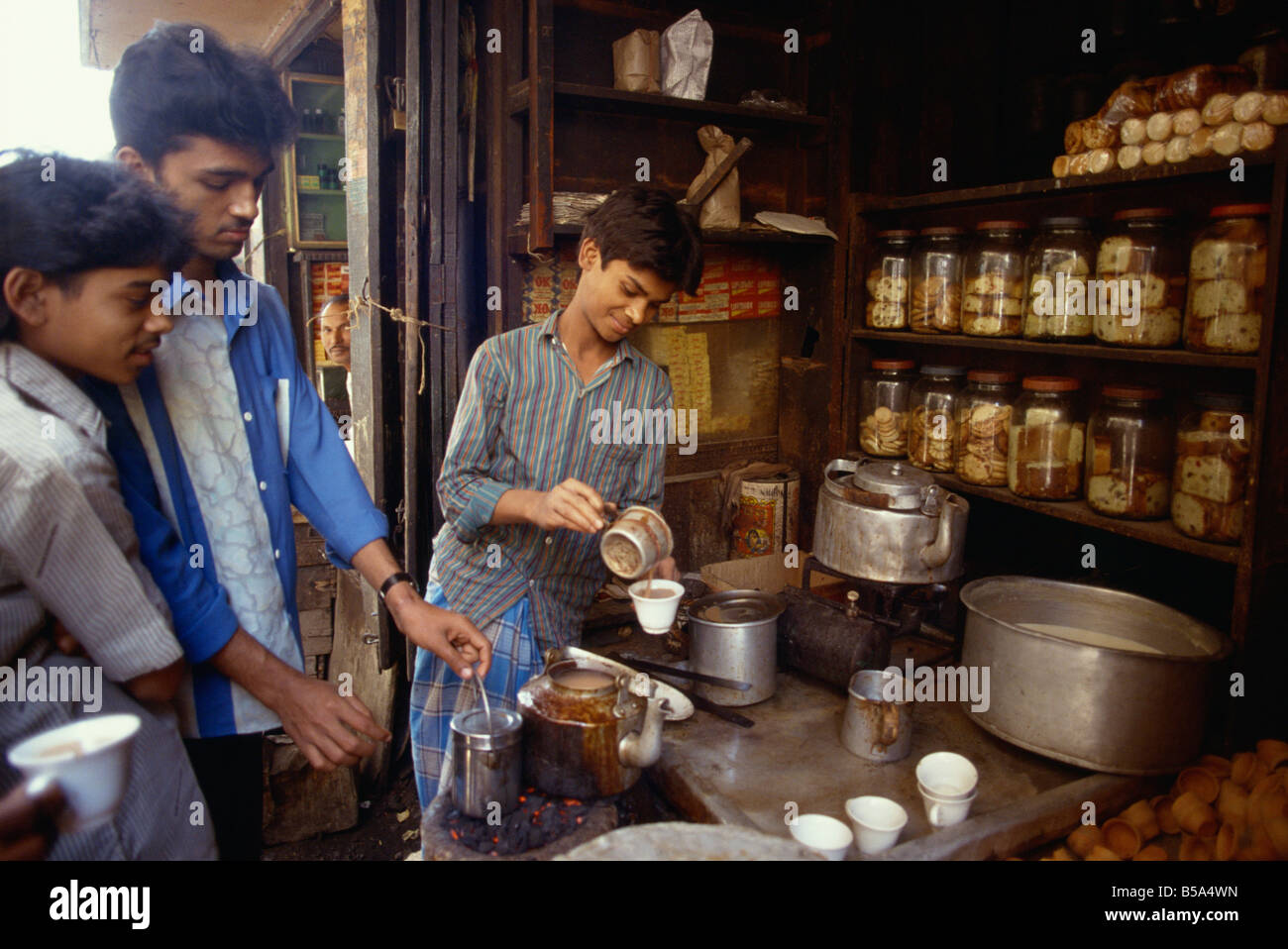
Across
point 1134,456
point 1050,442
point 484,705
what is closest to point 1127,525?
point 1134,456

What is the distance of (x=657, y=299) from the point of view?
2445 mm

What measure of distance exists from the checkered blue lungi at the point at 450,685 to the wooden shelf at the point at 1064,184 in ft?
6.81

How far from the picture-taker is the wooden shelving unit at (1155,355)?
85.5 inches

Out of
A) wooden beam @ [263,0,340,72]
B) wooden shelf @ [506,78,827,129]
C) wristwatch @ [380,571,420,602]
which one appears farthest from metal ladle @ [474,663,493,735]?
wooden beam @ [263,0,340,72]

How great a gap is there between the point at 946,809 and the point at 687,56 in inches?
111

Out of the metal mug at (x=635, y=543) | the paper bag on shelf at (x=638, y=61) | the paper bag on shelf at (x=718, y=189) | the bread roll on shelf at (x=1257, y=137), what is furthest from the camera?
the paper bag on shelf at (x=718, y=189)

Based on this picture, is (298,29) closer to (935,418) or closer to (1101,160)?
(935,418)

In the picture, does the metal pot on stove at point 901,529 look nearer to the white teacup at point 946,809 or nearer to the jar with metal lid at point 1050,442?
the jar with metal lid at point 1050,442

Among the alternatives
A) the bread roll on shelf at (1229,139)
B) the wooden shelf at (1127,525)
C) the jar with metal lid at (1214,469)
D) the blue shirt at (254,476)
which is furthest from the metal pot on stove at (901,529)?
the blue shirt at (254,476)

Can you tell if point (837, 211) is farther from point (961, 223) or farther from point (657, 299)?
point (657, 299)

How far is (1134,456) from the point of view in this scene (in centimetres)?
261

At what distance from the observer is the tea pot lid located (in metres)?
2.44

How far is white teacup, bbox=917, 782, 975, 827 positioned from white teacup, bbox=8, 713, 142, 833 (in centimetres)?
151

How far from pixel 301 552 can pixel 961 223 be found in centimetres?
361
